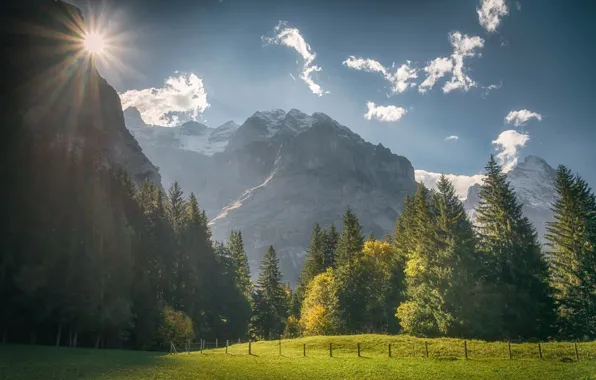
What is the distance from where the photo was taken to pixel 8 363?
27.9m

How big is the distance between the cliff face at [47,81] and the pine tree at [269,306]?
4193 centimetres

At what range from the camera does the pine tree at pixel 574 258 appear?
4397 centimetres

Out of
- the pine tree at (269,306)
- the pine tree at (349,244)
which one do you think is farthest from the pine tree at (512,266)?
the pine tree at (269,306)

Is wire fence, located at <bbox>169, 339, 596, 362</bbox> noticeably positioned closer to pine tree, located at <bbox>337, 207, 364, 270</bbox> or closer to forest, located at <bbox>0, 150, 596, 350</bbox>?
forest, located at <bbox>0, 150, 596, 350</bbox>

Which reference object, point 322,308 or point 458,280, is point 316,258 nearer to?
point 322,308

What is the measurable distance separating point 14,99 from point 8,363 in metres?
42.6

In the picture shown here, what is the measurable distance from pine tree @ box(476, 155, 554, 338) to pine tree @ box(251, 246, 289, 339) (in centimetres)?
4530

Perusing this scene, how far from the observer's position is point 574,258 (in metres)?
46.8

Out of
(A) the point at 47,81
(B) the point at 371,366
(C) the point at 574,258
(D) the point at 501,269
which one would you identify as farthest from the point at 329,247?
(A) the point at 47,81

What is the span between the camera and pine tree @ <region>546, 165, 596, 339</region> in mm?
43969

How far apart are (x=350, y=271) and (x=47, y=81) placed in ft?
200

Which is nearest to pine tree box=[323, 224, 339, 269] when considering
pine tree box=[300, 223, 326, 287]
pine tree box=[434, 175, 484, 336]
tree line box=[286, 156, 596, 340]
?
pine tree box=[300, 223, 326, 287]

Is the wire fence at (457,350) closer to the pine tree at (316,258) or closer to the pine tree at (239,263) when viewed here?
the pine tree at (316,258)

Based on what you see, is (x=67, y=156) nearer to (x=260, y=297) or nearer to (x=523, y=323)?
(x=260, y=297)
